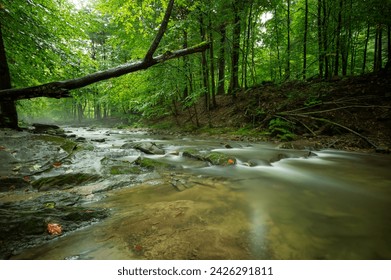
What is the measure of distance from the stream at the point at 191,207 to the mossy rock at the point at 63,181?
0.02 meters

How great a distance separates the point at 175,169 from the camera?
4.45m

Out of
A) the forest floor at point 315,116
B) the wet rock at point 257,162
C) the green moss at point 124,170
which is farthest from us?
the forest floor at point 315,116

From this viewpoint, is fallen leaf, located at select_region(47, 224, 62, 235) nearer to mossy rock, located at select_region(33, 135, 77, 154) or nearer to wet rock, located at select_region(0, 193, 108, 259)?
wet rock, located at select_region(0, 193, 108, 259)

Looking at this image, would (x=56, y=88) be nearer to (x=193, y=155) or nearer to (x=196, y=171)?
(x=196, y=171)

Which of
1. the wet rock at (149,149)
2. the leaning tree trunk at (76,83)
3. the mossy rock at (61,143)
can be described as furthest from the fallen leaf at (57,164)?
the wet rock at (149,149)

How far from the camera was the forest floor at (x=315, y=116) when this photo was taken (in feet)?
21.8

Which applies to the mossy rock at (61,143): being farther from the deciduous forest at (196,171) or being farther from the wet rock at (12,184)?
the wet rock at (12,184)

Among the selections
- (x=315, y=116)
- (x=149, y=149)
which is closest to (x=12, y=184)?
(x=149, y=149)

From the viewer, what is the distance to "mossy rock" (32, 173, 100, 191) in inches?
128

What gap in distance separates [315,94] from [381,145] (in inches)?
143

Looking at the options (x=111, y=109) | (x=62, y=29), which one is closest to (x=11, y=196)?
(x=62, y=29)

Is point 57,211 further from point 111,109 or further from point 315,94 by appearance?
point 111,109

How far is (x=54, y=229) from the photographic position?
6.48 feet

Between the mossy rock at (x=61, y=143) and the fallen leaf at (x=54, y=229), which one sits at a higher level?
the mossy rock at (x=61, y=143)
